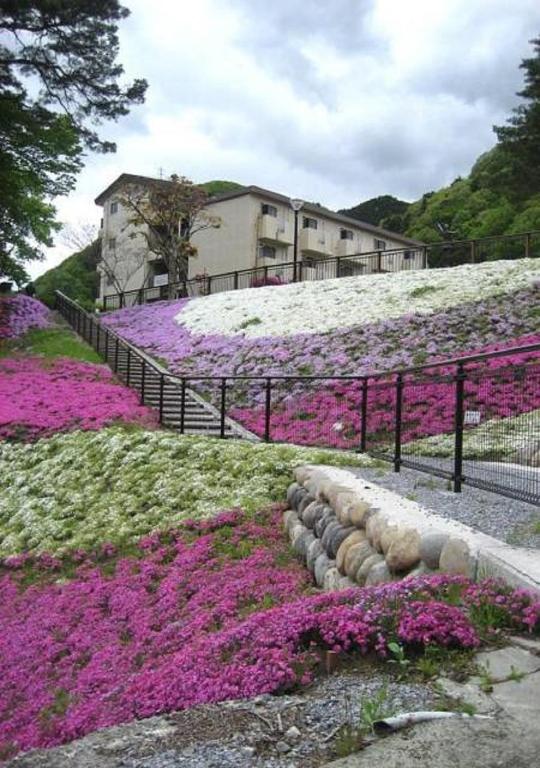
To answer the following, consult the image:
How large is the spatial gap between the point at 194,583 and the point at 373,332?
41.1 feet

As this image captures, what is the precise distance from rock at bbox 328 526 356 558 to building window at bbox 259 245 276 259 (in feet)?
128

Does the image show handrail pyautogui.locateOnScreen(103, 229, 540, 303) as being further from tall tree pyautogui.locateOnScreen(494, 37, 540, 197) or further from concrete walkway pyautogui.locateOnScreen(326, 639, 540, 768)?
concrete walkway pyautogui.locateOnScreen(326, 639, 540, 768)

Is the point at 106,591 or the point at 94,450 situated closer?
the point at 106,591

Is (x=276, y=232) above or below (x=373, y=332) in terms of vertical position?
above

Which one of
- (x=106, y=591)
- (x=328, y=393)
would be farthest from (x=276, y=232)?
(x=106, y=591)

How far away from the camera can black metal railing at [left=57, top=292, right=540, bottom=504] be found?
A: 5.40 m

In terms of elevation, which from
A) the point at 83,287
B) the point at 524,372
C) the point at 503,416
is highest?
the point at 83,287

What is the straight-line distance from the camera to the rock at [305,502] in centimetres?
700

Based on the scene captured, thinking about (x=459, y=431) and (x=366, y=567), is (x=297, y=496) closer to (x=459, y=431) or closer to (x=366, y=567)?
(x=459, y=431)

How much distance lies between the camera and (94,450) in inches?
435

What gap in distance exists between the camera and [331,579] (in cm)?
526

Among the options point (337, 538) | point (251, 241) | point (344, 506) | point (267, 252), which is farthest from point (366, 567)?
point (267, 252)

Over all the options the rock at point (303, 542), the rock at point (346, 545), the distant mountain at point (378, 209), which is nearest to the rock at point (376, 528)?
the rock at point (346, 545)

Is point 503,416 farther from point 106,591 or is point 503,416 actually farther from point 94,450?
point 94,450
